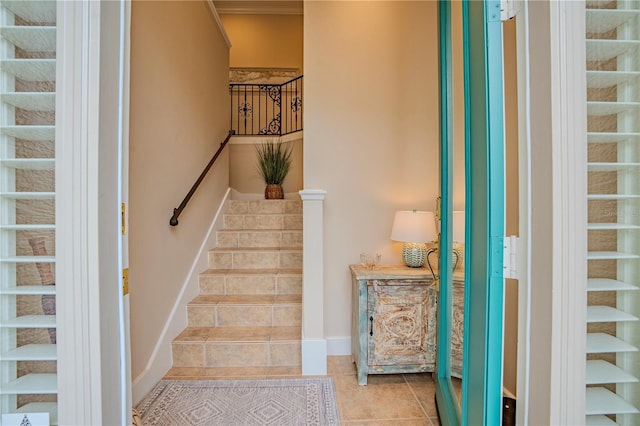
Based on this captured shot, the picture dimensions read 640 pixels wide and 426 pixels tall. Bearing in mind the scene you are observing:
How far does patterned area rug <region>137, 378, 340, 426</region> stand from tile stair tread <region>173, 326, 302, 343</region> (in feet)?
0.95

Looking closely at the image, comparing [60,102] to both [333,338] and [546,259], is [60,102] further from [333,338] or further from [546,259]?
[333,338]

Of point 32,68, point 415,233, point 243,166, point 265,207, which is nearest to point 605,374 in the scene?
point 415,233

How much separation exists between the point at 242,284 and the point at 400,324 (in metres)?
1.47

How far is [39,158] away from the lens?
78cm

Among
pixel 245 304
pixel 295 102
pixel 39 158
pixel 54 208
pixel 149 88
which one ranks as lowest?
pixel 245 304

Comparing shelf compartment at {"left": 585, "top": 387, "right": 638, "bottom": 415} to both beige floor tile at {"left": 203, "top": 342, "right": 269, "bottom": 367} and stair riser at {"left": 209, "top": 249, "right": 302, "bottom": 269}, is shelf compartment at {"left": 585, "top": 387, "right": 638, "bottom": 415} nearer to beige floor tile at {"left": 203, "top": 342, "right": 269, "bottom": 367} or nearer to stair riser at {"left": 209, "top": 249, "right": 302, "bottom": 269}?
beige floor tile at {"left": 203, "top": 342, "right": 269, "bottom": 367}

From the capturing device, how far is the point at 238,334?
7.64 ft

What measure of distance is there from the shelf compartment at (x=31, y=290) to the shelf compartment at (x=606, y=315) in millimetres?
1395

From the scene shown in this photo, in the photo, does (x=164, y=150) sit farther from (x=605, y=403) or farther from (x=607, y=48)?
(x=605, y=403)

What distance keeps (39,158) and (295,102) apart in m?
4.83

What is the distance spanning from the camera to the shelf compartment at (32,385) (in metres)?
0.74

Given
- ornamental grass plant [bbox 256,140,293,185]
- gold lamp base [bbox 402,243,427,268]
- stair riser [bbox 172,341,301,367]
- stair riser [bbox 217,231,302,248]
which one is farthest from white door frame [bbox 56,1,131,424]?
ornamental grass plant [bbox 256,140,293,185]

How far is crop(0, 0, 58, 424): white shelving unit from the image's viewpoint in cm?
76

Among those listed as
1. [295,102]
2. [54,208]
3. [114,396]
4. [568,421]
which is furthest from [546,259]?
[295,102]
